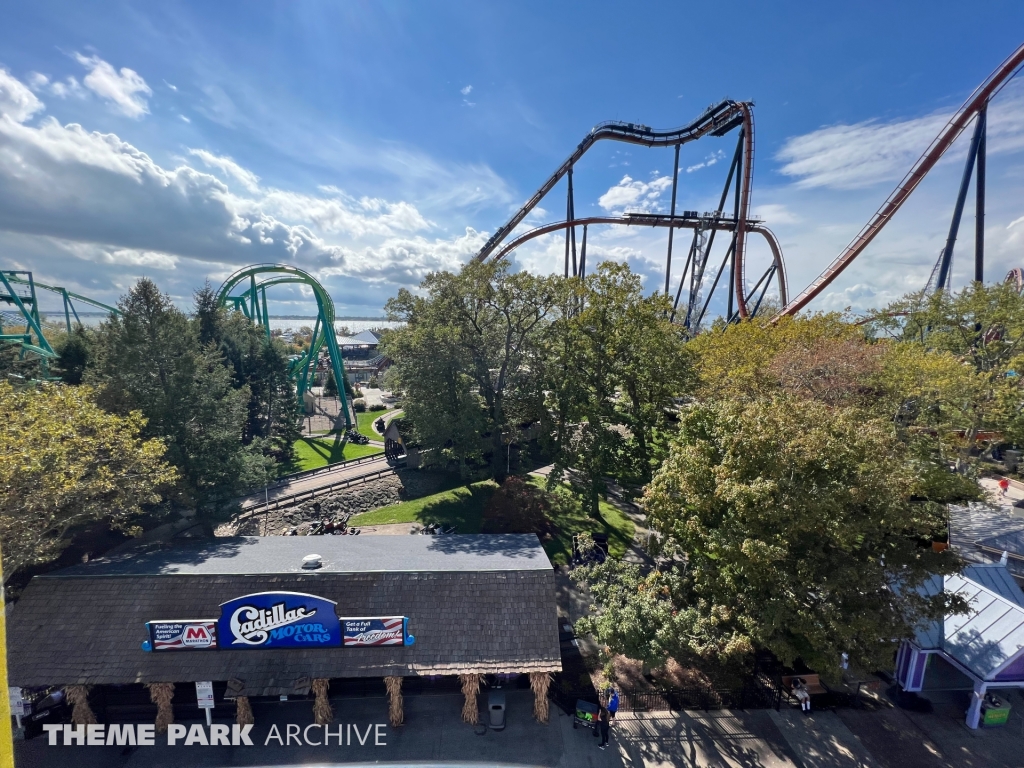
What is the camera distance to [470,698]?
41.3 feet

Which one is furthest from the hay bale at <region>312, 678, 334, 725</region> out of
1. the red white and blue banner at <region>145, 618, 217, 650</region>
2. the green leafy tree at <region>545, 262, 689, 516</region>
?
the green leafy tree at <region>545, 262, 689, 516</region>

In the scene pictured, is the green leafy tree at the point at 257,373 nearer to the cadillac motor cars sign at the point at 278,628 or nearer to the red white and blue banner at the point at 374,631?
the cadillac motor cars sign at the point at 278,628

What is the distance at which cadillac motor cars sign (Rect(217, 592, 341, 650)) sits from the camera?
1207 centimetres

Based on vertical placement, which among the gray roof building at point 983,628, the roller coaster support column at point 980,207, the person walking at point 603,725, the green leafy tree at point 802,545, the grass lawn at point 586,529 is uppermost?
the roller coaster support column at point 980,207

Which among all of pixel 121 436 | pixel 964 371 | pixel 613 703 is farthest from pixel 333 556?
pixel 964 371

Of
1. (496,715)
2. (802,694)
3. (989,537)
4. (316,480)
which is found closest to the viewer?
(496,715)

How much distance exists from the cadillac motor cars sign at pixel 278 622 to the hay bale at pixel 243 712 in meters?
1.47

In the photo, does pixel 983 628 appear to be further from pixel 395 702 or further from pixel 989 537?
pixel 395 702

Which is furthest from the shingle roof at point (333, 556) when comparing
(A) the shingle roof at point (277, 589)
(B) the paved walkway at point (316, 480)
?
(B) the paved walkway at point (316, 480)

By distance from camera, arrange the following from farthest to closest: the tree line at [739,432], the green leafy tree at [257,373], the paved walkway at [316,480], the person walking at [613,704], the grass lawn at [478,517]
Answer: the green leafy tree at [257,373] < the paved walkway at [316,480] < the grass lawn at [478,517] < the person walking at [613,704] < the tree line at [739,432]

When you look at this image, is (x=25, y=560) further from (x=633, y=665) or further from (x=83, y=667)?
(x=633, y=665)

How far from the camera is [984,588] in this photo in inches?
563

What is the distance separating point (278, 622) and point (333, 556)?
288 centimetres

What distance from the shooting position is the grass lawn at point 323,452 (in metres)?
33.3
